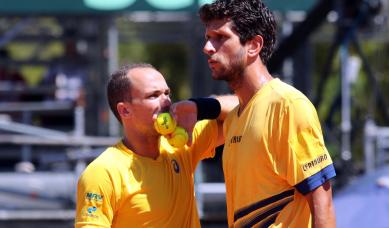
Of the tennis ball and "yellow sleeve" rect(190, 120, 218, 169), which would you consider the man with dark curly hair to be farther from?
"yellow sleeve" rect(190, 120, 218, 169)

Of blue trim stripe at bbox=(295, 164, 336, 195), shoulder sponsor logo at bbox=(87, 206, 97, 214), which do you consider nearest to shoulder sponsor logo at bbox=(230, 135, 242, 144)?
blue trim stripe at bbox=(295, 164, 336, 195)

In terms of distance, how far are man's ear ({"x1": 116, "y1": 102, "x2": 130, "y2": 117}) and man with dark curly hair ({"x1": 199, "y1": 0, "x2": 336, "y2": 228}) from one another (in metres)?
0.49

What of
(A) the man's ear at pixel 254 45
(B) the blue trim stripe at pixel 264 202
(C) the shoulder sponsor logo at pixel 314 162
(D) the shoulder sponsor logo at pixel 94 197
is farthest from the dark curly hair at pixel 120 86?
(C) the shoulder sponsor logo at pixel 314 162

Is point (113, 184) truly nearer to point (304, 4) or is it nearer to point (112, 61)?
point (304, 4)

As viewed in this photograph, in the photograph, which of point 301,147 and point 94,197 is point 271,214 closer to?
point 301,147

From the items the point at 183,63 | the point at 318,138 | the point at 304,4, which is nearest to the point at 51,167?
the point at 304,4

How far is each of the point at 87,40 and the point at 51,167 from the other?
11.4 feet

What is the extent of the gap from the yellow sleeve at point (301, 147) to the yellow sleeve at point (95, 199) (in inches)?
28.8

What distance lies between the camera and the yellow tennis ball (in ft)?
12.7

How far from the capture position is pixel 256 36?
367 cm

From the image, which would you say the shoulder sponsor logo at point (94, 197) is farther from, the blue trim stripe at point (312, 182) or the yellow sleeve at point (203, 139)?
the blue trim stripe at point (312, 182)

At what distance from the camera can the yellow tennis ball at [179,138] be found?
3.87 metres

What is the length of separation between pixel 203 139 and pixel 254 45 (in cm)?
68

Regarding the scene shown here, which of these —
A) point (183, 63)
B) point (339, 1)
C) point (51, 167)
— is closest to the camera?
point (339, 1)
